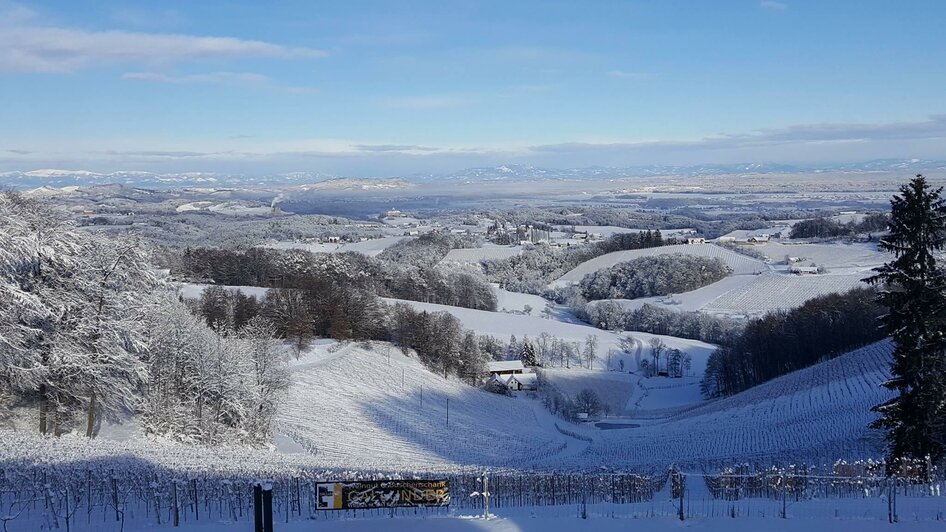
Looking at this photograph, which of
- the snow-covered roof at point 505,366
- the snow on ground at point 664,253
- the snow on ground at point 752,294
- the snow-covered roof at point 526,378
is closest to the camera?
the snow-covered roof at point 526,378

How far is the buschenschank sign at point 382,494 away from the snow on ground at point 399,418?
13.2 m

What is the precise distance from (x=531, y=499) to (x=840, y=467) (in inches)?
318

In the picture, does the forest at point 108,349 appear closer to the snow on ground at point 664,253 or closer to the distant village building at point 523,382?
the distant village building at point 523,382

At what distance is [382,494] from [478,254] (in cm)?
13640

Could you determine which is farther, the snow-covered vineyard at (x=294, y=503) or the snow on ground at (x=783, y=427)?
the snow on ground at (x=783, y=427)

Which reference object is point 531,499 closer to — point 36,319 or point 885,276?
point 885,276

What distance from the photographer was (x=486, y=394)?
5666 centimetres

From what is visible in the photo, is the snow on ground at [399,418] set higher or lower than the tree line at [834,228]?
lower

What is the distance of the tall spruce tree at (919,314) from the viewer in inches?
722

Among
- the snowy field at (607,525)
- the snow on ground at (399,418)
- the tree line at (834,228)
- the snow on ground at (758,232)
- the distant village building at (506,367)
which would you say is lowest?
the distant village building at (506,367)

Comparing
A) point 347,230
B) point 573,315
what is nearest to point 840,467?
point 573,315

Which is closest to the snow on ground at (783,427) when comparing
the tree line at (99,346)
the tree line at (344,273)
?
the tree line at (99,346)

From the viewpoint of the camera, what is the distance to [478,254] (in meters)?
147

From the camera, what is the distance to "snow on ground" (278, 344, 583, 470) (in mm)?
32656
